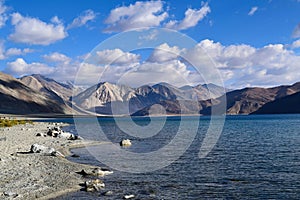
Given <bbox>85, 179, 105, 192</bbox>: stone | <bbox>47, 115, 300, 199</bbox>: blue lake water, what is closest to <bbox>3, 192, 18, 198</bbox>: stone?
<bbox>47, 115, 300, 199</bbox>: blue lake water

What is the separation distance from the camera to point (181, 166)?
130 ft

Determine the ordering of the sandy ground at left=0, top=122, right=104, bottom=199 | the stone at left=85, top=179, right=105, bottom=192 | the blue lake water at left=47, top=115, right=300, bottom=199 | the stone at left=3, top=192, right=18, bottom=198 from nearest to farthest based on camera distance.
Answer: the stone at left=3, top=192, right=18, bottom=198 → the sandy ground at left=0, top=122, right=104, bottom=199 → the blue lake water at left=47, top=115, right=300, bottom=199 → the stone at left=85, top=179, right=105, bottom=192

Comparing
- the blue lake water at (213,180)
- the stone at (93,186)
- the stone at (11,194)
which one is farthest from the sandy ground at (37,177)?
the blue lake water at (213,180)

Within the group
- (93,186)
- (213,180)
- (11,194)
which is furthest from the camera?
(213,180)

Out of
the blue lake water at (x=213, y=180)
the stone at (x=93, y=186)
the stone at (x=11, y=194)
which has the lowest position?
the blue lake water at (x=213, y=180)

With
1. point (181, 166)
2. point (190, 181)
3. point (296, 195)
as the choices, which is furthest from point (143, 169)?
point (296, 195)

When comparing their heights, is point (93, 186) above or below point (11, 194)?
below

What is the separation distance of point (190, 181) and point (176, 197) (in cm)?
548

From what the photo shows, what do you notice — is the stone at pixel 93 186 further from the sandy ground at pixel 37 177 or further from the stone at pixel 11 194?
the stone at pixel 11 194

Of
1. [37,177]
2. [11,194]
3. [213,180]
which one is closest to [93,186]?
[37,177]

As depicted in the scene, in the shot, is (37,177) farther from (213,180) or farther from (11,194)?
(213,180)

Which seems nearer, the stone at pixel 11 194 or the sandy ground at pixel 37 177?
the stone at pixel 11 194

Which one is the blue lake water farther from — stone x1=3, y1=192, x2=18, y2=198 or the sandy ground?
stone x1=3, y1=192, x2=18, y2=198

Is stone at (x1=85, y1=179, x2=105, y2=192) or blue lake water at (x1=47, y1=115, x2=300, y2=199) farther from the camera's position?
stone at (x1=85, y1=179, x2=105, y2=192)
